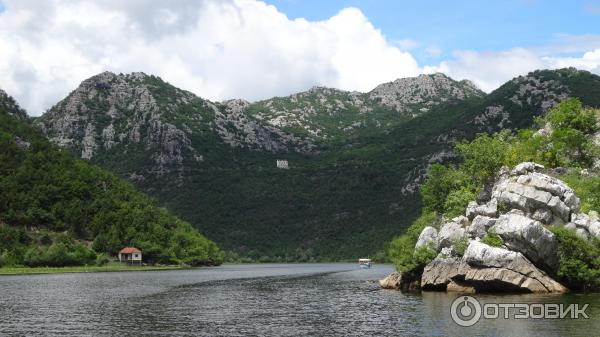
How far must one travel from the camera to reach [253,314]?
7375cm

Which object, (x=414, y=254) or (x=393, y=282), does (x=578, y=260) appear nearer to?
(x=414, y=254)

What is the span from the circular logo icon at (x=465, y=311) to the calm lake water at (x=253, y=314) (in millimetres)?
998

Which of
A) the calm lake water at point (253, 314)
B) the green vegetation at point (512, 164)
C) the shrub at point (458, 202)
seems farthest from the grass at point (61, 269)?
the shrub at point (458, 202)

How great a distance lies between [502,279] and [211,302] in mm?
41668

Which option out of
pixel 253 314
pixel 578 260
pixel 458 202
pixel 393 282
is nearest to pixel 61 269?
pixel 393 282

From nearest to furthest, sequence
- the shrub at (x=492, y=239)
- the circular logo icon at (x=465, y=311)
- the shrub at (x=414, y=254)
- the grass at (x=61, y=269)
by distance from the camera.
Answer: the circular logo icon at (x=465, y=311)
the shrub at (x=492, y=239)
the shrub at (x=414, y=254)
the grass at (x=61, y=269)

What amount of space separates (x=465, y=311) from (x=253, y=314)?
24.8 m

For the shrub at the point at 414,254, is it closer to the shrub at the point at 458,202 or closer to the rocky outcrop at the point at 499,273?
the shrub at the point at 458,202

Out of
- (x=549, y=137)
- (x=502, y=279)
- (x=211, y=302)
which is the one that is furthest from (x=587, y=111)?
(x=211, y=302)

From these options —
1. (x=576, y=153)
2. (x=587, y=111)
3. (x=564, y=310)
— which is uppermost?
(x=587, y=111)

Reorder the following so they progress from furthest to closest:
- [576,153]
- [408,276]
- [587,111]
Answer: [587,111] → [576,153] → [408,276]

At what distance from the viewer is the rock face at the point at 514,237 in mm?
87062

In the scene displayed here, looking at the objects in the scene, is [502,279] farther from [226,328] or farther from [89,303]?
[89,303]

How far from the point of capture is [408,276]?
10988cm
